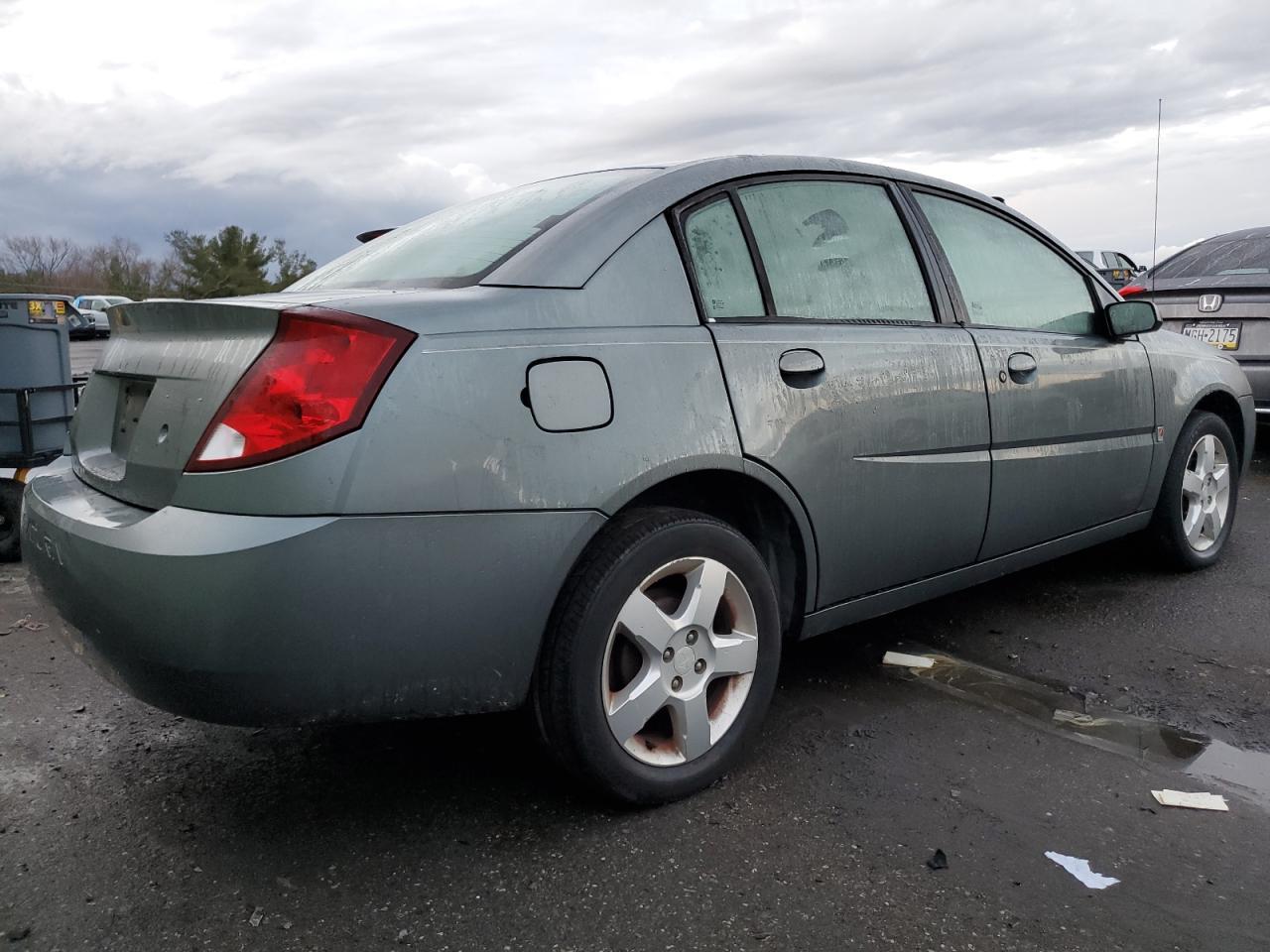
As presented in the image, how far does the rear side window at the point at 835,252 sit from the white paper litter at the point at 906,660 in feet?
3.75

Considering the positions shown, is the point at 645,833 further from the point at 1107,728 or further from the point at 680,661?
the point at 1107,728

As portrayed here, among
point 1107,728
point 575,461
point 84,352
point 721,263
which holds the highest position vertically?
point 721,263

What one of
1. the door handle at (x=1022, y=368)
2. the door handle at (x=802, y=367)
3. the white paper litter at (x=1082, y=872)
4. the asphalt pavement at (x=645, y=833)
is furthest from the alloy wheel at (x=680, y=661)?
the door handle at (x=1022, y=368)

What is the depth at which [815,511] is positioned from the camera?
113 inches

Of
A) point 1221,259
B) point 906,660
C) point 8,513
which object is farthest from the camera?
point 1221,259

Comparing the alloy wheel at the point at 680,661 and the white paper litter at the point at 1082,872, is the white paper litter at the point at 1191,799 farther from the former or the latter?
the alloy wheel at the point at 680,661

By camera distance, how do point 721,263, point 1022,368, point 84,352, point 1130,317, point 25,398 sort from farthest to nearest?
point 84,352, point 25,398, point 1130,317, point 1022,368, point 721,263

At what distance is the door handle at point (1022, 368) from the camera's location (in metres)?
3.51

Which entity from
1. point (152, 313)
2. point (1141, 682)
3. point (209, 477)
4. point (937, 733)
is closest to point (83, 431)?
point (152, 313)

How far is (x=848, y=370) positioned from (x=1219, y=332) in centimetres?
520

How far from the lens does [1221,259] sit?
7633 mm

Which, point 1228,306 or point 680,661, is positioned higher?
point 1228,306

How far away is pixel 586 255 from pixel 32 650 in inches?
106

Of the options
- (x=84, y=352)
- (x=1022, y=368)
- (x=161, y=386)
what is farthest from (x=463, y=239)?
(x=84, y=352)
